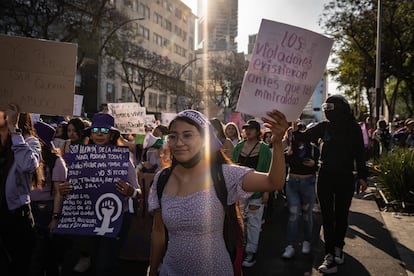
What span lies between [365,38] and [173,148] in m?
26.6

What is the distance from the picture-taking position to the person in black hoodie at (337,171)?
199 inches

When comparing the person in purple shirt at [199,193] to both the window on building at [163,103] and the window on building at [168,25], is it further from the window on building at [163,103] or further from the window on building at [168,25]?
the window on building at [168,25]

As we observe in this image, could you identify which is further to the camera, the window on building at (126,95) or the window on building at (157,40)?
the window on building at (157,40)

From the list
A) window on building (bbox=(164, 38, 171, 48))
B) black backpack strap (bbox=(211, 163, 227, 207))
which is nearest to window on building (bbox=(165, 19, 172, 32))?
window on building (bbox=(164, 38, 171, 48))

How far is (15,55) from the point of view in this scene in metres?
3.73

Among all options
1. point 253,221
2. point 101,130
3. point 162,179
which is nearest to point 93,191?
point 101,130

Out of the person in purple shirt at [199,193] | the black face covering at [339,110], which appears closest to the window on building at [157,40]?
the black face covering at [339,110]

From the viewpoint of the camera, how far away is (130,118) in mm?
8578

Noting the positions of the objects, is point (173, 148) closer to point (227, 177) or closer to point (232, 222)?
point (227, 177)

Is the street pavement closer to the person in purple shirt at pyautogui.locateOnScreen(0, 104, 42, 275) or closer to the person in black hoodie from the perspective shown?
the person in black hoodie

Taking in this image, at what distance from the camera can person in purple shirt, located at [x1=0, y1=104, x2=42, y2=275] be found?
11.2 ft

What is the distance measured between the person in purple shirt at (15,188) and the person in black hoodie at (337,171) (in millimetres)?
3225

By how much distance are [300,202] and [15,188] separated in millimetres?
3820

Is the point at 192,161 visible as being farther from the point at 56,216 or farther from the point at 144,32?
the point at 144,32
